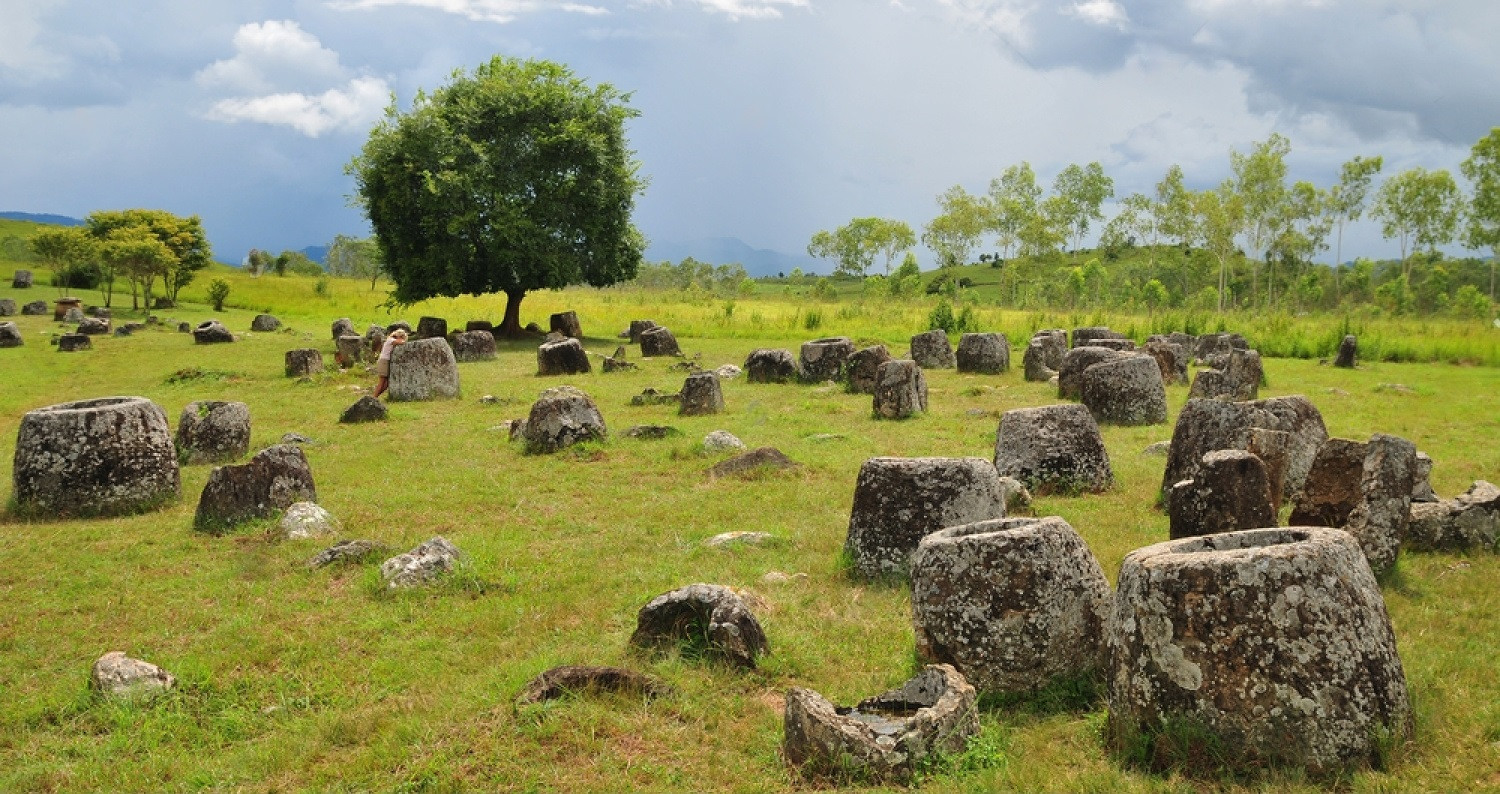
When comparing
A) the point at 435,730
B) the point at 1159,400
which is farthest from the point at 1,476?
the point at 1159,400

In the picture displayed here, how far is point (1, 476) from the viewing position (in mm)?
13672

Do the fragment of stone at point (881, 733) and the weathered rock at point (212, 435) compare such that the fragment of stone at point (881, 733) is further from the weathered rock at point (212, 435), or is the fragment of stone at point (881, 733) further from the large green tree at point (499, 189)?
the large green tree at point (499, 189)

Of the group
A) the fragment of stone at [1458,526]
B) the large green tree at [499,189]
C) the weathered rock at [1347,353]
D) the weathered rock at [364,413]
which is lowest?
the weathered rock at [364,413]

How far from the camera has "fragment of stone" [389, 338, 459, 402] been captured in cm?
2108

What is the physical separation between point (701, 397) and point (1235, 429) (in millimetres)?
10116

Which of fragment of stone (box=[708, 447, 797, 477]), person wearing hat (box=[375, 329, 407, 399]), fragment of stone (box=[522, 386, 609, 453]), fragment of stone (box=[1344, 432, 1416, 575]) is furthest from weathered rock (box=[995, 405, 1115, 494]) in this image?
person wearing hat (box=[375, 329, 407, 399])

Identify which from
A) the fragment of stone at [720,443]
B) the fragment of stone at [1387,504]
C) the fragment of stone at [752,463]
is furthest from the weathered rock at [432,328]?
the fragment of stone at [1387,504]

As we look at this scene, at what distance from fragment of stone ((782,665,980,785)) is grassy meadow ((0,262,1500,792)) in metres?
0.13

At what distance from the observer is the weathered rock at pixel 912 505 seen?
8062 millimetres

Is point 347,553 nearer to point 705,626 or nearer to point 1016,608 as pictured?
point 705,626

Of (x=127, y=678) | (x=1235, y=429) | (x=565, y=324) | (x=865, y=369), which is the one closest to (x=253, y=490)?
(x=127, y=678)

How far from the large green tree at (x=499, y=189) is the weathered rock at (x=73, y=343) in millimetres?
10265

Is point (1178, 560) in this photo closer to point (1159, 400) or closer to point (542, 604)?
Answer: point (542, 604)

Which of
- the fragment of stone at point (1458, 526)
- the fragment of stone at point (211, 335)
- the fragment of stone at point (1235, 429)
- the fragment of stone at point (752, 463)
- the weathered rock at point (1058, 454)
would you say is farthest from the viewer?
the fragment of stone at point (211, 335)
